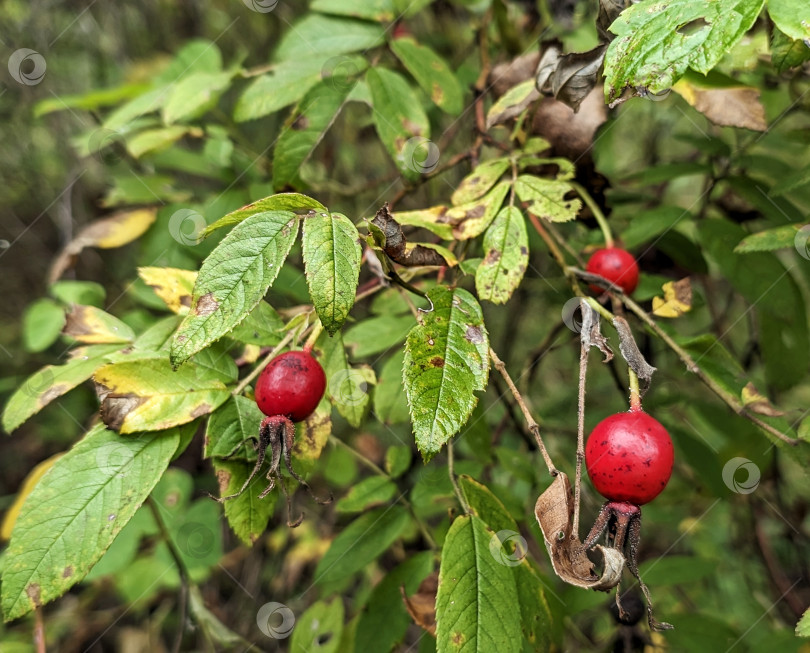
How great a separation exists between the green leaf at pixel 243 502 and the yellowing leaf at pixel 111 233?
1212mm

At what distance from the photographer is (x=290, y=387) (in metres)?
1.00

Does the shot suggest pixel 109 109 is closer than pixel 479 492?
No

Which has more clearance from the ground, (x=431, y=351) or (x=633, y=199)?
(x=431, y=351)

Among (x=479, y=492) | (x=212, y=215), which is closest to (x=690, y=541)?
(x=479, y=492)

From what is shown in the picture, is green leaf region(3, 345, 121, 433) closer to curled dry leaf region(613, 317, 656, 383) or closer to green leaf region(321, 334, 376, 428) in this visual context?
green leaf region(321, 334, 376, 428)

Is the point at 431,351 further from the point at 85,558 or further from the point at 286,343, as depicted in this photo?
the point at 85,558

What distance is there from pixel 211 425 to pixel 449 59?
2.28 metres

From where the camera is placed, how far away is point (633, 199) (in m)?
1.90
